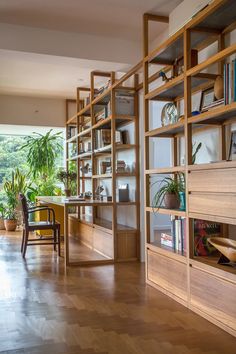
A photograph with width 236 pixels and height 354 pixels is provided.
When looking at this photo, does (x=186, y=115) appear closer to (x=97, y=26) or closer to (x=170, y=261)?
(x=170, y=261)

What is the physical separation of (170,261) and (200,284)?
19.9 inches

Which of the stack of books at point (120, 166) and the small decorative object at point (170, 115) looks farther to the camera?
the stack of books at point (120, 166)

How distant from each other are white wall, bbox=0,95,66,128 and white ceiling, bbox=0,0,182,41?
3403 millimetres

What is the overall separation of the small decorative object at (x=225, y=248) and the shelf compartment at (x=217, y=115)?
89cm

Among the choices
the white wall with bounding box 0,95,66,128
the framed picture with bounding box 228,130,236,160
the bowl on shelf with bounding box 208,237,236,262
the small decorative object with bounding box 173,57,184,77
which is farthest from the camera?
the white wall with bounding box 0,95,66,128

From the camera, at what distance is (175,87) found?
11.4 feet

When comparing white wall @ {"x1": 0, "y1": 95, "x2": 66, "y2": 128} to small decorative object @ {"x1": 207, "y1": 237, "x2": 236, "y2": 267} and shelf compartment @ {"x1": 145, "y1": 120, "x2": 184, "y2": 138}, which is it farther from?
small decorative object @ {"x1": 207, "y1": 237, "x2": 236, "y2": 267}

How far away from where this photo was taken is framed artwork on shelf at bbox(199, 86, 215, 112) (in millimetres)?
3202

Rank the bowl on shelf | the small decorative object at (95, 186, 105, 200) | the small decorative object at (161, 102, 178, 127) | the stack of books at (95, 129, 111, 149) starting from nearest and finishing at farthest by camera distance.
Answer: the bowl on shelf, the small decorative object at (161, 102, 178, 127), the stack of books at (95, 129, 111, 149), the small decorative object at (95, 186, 105, 200)

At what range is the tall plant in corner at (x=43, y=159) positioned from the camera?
827cm

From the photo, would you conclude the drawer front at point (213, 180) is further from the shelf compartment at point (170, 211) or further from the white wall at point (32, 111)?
the white wall at point (32, 111)

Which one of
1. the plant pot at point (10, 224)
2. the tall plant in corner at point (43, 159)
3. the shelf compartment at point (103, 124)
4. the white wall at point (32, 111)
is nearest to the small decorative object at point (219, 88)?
the shelf compartment at point (103, 124)

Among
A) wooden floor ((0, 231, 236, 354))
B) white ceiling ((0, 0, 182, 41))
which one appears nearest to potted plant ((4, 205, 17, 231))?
wooden floor ((0, 231, 236, 354))

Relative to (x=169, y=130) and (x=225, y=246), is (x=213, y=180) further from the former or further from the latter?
(x=169, y=130)
